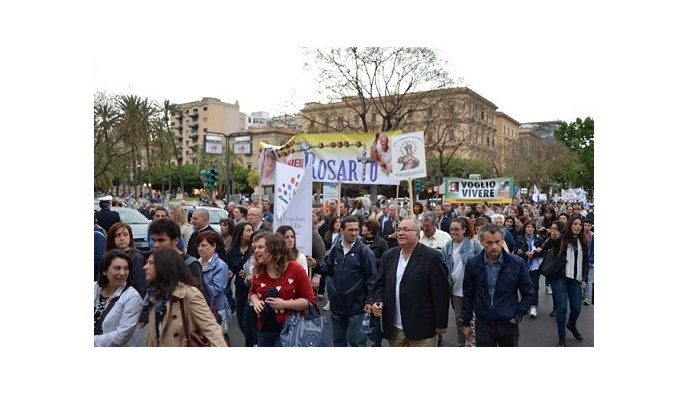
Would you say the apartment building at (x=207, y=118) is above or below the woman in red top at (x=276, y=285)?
above

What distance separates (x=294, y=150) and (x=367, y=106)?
69.8 ft

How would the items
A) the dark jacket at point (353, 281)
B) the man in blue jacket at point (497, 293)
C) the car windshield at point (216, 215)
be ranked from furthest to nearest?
the car windshield at point (216, 215), the dark jacket at point (353, 281), the man in blue jacket at point (497, 293)

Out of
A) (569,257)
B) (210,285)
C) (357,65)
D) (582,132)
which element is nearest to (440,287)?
(210,285)

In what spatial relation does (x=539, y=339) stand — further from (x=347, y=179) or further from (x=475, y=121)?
(x=475, y=121)

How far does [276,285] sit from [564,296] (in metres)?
4.11

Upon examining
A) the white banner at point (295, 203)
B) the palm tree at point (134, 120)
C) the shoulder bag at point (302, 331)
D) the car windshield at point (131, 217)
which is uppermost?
the palm tree at point (134, 120)

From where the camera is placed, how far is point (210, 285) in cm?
505

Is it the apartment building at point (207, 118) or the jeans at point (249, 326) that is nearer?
the jeans at point (249, 326)

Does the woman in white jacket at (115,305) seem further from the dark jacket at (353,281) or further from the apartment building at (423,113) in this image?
the apartment building at (423,113)

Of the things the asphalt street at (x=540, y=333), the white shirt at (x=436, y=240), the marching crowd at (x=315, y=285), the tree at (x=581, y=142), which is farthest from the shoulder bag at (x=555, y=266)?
the tree at (x=581, y=142)

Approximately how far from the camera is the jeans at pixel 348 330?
5.18 metres

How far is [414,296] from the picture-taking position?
464 cm

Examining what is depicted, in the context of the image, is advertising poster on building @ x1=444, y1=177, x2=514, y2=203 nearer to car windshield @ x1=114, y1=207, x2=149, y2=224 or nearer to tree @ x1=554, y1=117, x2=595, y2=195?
car windshield @ x1=114, y1=207, x2=149, y2=224

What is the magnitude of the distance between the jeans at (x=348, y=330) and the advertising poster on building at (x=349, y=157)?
11.9ft
